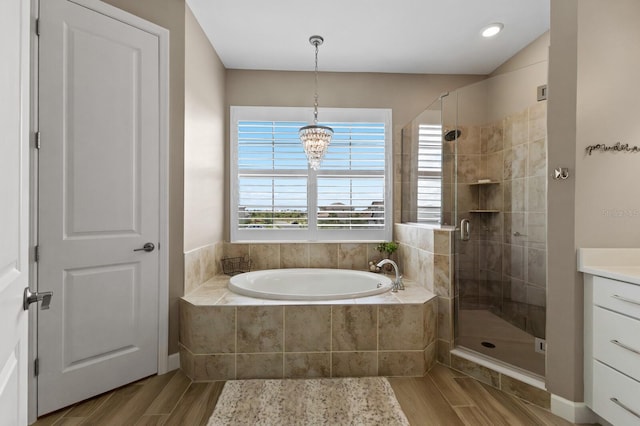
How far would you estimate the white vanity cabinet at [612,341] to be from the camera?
4.75ft

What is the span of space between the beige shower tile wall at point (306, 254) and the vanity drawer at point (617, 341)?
1.78m

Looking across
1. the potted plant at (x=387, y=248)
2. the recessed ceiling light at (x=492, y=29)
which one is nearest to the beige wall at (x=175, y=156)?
the potted plant at (x=387, y=248)

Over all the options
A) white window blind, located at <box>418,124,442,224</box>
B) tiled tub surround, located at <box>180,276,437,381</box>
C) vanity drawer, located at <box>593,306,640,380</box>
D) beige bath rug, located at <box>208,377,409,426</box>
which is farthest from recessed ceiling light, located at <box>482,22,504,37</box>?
beige bath rug, located at <box>208,377,409,426</box>

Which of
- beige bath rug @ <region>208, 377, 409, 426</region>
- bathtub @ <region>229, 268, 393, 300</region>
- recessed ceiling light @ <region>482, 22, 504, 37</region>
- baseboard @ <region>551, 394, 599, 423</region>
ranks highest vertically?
recessed ceiling light @ <region>482, 22, 504, 37</region>

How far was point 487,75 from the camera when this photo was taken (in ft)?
10.6

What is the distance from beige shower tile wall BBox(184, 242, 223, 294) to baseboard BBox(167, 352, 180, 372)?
0.45 m

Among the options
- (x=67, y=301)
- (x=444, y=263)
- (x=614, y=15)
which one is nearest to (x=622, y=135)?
(x=614, y=15)

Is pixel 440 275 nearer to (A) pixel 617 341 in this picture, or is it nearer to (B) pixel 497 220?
(B) pixel 497 220

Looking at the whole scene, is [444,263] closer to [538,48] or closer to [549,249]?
[549,249]

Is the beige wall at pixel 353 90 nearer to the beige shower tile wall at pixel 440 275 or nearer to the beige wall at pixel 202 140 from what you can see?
the beige wall at pixel 202 140

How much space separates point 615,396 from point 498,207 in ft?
3.96

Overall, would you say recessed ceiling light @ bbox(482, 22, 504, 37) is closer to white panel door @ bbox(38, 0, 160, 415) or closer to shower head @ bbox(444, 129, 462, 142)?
shower head @ bbox(444, 129, 462, 142)

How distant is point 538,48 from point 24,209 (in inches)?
137

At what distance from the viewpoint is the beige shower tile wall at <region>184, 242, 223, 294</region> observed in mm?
2336
